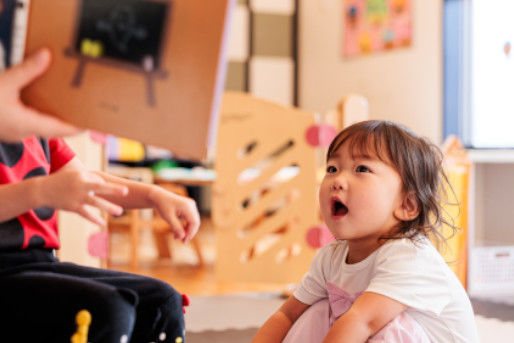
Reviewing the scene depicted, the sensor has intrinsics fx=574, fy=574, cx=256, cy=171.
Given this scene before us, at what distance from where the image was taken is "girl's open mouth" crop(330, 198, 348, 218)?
0.89 meters

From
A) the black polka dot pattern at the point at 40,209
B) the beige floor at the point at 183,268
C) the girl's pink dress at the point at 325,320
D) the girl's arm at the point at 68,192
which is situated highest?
the girl's arm at the point at 68,192

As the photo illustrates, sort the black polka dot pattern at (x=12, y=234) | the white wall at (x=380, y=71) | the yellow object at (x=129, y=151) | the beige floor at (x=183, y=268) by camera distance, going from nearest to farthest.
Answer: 1. the black polka dot pattern at (x=12, y=234)
2. the beige floor at (x=183, y=268)
3. the white wall at (x=380, y=71)
4. the yellow object at (x=129, y=151)

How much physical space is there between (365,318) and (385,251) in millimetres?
114

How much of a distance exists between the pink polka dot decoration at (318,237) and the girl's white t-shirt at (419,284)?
3.47ft

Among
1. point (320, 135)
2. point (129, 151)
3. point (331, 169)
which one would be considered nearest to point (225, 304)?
point (320, 135)

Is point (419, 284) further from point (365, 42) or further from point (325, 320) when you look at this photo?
point (365, 42)

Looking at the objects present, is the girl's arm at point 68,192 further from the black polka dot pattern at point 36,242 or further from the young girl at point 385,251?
the young girl at point 385,251

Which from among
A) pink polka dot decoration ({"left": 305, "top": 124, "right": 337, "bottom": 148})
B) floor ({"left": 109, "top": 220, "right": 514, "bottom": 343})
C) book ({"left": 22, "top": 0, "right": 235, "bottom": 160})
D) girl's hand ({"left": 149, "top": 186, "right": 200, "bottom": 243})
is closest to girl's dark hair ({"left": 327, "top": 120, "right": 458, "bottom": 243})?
girl's hand ({"left": 149, "top": 186, "right": 200, "bottom": 243})

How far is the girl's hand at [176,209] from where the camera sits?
0.67 m

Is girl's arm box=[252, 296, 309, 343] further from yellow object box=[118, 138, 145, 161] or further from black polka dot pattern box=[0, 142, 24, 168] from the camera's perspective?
yellow object box=[118, 138, 145, 161]

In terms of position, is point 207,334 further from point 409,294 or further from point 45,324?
point 45,324

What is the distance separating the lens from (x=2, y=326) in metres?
0.64

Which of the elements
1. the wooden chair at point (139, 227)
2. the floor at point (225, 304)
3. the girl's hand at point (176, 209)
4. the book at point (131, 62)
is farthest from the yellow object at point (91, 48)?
the wooden chair at point (139, 227)

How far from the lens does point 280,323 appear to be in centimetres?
98
